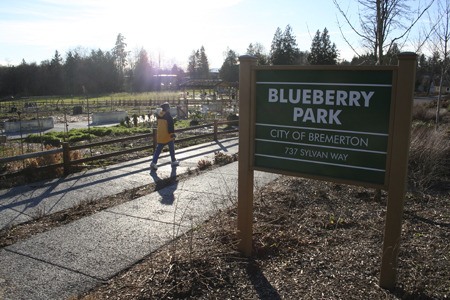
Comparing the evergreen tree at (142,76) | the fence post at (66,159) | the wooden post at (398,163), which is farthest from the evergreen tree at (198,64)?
the wooden post at (398,163)

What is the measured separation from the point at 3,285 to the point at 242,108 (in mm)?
3087

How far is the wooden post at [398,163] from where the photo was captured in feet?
11.7

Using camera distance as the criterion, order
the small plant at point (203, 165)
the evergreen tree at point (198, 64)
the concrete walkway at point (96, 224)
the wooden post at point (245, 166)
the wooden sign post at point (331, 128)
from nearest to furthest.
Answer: the wooden sign post at point (331, 128) < the concrete walkway at point (96, 224) < the wooden post at point (245, 166) < the small plant at point (203, 165) < the evergreen tree at point (198, 64)

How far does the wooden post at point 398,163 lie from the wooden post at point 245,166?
1.49m

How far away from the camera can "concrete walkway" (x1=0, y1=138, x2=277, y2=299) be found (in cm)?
418

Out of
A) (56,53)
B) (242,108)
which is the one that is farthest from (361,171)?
(56,53)

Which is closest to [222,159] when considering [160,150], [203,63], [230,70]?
[160,150]

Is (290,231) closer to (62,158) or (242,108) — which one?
(242,108)

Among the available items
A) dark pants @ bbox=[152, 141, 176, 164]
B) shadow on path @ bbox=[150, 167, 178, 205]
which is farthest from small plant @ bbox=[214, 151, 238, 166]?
shadow on path @ bbox=[150, 167, 178, 205]

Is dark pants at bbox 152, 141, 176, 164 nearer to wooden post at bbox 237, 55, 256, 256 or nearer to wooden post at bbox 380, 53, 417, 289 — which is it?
wooden post at bbox 237, 55, 256, 256

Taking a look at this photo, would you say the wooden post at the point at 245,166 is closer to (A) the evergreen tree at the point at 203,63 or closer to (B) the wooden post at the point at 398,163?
(B) the wooden post at the point at 398,163

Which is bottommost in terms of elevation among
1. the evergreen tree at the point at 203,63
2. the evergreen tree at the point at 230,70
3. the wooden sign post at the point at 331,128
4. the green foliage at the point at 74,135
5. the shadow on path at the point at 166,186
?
the green foliage at the point at 74,135

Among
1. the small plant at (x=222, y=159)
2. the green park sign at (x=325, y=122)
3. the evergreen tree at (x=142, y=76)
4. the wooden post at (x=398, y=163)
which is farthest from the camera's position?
the evergreen tree at (x=142, y=76)

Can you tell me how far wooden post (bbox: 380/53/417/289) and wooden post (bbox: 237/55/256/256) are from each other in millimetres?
1492
